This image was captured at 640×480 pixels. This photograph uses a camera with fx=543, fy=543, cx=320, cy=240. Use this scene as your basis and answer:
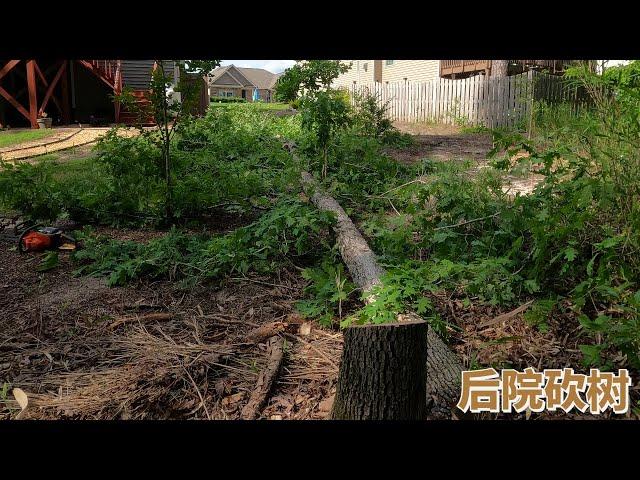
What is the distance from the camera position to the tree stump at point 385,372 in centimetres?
221

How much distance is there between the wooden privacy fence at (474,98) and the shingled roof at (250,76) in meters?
58.8

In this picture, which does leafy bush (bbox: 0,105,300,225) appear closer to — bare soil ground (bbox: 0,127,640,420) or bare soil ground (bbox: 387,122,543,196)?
bare soil ground (bbox: 0,127,640,420)

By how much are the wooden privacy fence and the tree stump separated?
41.2 ft

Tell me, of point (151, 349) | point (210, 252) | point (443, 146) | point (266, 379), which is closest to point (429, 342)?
point (266, 379)

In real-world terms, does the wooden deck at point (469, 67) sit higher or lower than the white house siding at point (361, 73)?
lower

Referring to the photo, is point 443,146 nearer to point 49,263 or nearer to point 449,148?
point 449,148

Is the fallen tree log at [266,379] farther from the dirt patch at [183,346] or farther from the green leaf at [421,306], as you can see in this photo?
the green leaf at [421,306]

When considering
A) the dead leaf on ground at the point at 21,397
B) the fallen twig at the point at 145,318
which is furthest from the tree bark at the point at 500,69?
the dead leaf on ground at the point at 21,397

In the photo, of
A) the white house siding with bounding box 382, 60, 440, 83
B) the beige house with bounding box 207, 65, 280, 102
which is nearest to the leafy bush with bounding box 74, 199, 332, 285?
the white house siding with bounding box 382, 60, 440, 83

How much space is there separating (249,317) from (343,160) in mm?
5545

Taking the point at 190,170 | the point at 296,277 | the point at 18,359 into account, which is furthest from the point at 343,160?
the point at 18,359

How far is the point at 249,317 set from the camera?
374cm

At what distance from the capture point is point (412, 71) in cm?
3088
